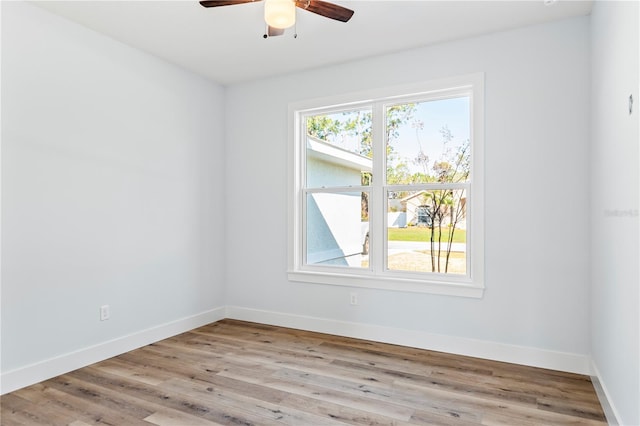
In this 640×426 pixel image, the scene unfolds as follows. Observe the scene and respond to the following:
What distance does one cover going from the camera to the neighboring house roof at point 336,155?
3.99 m

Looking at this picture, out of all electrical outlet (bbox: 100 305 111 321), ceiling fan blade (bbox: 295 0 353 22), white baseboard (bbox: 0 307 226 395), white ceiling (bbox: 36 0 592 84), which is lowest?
white baseboard (bbox: 0 307 226 395)

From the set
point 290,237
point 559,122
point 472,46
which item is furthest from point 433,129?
point 290,237

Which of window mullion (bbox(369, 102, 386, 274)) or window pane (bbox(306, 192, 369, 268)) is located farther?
window pane (bbox(306, 192, 369, 268))

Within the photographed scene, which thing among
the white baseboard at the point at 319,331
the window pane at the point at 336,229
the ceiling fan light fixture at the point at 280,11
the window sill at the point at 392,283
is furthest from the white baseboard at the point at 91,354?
the ceiling fan light fixture at the point at 280,11

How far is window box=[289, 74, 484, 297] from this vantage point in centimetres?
347

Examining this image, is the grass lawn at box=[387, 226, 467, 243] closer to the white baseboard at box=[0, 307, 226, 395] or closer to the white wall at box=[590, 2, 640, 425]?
the white wall at box=[590, 2, 640, 425]

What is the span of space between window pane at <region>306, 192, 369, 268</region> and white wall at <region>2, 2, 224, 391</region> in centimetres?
118

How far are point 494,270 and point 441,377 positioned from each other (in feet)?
3.27

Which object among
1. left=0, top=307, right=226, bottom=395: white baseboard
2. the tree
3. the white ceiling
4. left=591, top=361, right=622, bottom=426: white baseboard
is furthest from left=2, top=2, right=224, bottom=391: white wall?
left=591, top=361, right=622, bottom=426: white baseboard

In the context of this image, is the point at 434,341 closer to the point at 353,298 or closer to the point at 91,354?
the point at 353,298

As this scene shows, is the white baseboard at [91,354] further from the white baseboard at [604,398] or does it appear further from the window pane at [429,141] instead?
the white baseboard at [604,398]

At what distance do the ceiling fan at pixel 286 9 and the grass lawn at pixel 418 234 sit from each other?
1.99m

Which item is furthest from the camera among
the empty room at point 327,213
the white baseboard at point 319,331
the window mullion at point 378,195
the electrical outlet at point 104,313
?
the window mullion at point 378,195

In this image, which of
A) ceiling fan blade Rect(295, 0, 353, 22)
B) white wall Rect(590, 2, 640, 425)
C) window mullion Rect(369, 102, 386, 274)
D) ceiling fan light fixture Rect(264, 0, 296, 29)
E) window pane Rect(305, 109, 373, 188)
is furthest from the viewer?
window pane Rect(305, 109, 373, 188)
